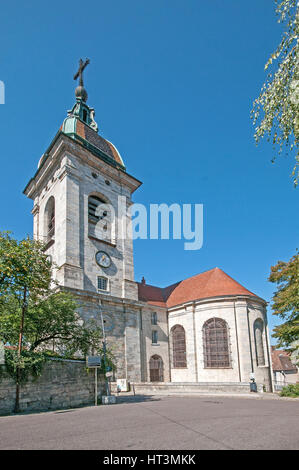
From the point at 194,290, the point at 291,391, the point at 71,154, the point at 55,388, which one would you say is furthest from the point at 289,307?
the point at 71,154

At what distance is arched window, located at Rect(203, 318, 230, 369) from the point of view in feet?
88.6

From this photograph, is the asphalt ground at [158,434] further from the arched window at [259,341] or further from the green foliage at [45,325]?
the arched window at [259,341]

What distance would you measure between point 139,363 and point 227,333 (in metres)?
7.89

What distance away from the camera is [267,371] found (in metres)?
26.9

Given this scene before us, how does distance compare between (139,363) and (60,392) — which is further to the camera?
(139,363)

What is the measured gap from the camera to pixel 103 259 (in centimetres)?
2752

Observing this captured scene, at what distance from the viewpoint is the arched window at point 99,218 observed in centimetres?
2839

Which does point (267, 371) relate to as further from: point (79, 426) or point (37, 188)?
point (37, 188)

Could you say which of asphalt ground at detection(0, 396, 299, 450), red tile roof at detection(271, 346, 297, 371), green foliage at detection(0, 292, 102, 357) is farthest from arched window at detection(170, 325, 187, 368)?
asphalt ground at detection(0, 396, 299, 450)

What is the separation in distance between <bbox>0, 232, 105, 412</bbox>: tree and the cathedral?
6.28 metres

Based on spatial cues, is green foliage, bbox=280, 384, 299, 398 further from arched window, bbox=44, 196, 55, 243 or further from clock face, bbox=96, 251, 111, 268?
arched window, bbox=44, 196, 55, 243

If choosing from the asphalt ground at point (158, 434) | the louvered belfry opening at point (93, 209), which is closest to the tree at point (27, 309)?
the asphalt ground at point (158, 434)

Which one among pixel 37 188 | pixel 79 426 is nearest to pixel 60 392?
pixel 79 426

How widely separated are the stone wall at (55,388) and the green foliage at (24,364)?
0.67 ft
